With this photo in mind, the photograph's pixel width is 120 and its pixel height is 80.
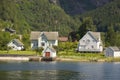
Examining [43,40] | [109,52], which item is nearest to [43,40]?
[43,40]

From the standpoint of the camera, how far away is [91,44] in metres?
128

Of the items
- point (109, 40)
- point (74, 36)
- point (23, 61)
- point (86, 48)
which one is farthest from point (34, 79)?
point (74, 36)

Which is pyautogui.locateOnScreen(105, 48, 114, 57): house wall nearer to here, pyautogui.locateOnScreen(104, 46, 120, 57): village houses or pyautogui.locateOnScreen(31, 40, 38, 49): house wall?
pyautogui.locateOnScreen(104, 46, 120, 57): village houses

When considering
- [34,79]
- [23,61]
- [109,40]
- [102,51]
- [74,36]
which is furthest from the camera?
[74,36]

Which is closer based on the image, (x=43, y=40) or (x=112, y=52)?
(x=112, y=52)

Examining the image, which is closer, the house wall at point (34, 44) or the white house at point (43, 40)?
the white house at point (43, 40)

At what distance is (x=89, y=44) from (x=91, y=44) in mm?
542

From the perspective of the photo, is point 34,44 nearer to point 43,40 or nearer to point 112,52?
point 43,40

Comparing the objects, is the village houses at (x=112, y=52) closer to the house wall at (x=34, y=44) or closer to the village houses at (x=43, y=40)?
the village houses at (x=43, y=40)

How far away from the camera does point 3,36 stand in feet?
436

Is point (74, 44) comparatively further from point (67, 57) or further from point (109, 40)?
point (67, 57)

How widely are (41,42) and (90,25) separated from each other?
23.5 m

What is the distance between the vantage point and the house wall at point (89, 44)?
127m

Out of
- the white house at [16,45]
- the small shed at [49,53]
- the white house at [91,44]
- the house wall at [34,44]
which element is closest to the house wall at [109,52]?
the white house at [91,44]
